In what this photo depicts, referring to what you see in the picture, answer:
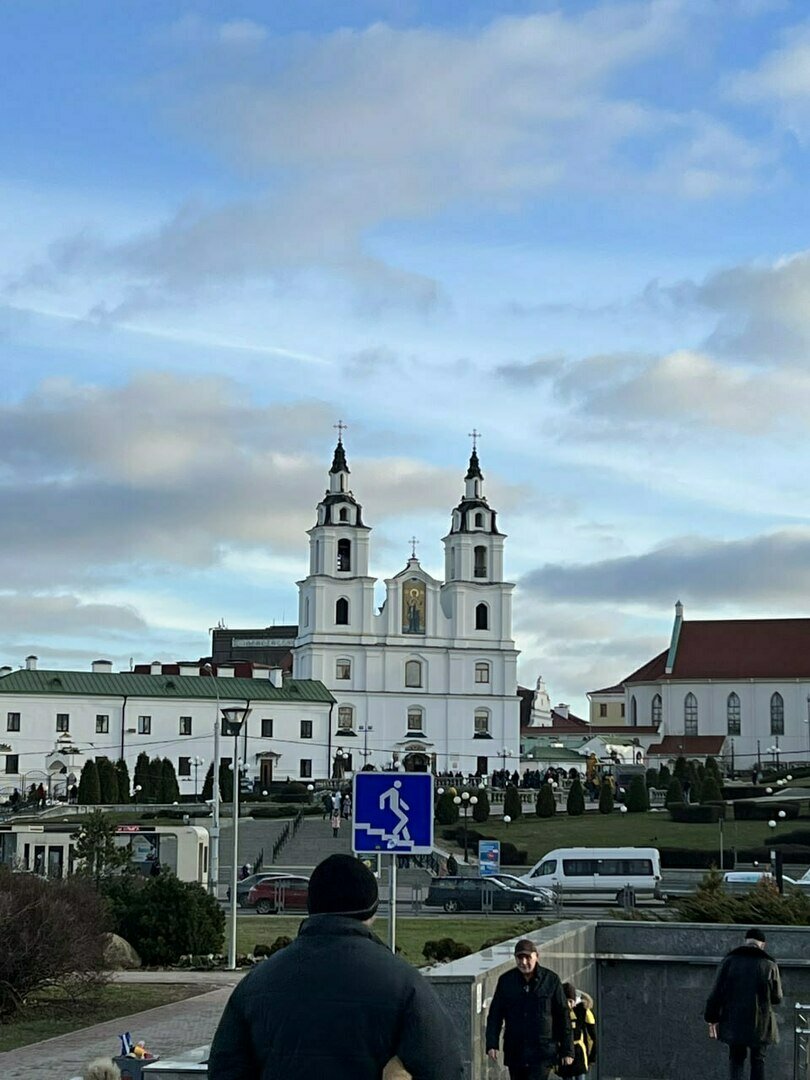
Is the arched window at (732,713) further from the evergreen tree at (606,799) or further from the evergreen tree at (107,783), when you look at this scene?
the evergreen tree at (107,783)

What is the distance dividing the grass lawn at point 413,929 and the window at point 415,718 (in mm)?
59121

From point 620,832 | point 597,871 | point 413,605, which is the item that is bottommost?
point 597,871

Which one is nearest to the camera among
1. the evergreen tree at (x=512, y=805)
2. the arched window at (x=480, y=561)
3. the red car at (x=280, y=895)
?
the red car at (x=280, y=895)

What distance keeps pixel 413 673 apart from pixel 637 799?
30180 mm

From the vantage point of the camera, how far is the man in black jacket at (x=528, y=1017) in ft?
32.2

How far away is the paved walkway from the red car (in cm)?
1927

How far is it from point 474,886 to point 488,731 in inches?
2293

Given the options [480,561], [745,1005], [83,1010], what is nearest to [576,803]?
[480,561]

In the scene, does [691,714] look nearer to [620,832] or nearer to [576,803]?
[576,803]

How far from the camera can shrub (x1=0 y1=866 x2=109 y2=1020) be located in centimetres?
1752

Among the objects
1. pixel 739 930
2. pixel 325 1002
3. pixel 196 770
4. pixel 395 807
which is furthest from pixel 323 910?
pixel 196 770

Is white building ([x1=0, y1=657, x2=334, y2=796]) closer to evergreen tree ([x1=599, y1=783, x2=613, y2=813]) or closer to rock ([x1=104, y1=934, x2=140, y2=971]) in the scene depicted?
evergreen tree ([x1=599, y1=783, x2=613, y2=813])

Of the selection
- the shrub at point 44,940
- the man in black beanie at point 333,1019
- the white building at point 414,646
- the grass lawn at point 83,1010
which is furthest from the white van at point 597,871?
the white building at point 414,646

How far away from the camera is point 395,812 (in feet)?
37.3
